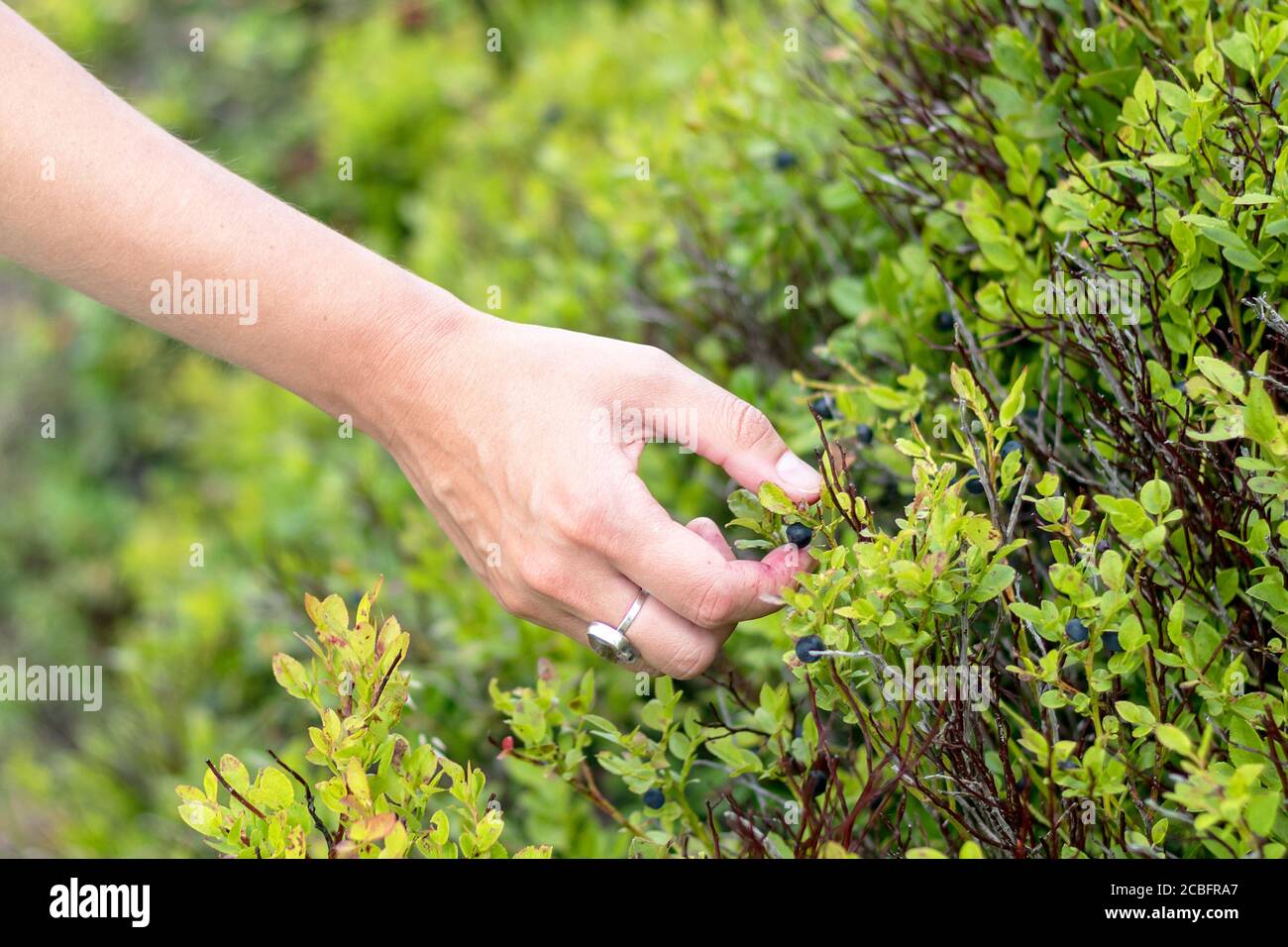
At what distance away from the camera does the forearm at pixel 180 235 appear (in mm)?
1539

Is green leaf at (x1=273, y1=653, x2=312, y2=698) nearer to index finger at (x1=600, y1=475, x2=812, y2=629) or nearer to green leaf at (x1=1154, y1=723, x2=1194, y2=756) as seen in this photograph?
index finger at (x1=600, y1=475, x2=812, y2=629)

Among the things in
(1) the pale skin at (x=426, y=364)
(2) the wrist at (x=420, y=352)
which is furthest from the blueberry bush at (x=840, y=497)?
(2) the wrist at (x=420, y=352)

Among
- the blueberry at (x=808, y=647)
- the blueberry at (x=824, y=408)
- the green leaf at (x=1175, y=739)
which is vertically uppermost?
the blueberry at (x=824, y=408)

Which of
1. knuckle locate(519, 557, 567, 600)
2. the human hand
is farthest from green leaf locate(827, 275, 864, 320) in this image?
knuckle locate(519, 557, 567, 600)

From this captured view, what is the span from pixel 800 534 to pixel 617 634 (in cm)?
26

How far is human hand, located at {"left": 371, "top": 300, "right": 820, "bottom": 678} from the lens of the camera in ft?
4.63

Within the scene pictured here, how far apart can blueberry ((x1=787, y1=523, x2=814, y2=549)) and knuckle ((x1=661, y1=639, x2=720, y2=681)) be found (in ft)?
0.56

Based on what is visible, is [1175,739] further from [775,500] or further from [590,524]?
[590,524]

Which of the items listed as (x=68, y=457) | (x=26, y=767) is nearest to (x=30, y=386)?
(x=68, y=457)

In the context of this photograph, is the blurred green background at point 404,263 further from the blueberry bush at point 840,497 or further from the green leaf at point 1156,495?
the green leaf at point 1156,495

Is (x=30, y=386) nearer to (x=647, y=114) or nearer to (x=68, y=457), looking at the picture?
(x=68, y=457)

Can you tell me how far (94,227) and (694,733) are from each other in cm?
106

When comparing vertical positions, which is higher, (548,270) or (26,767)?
(548,270)

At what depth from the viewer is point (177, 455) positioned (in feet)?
15.8
